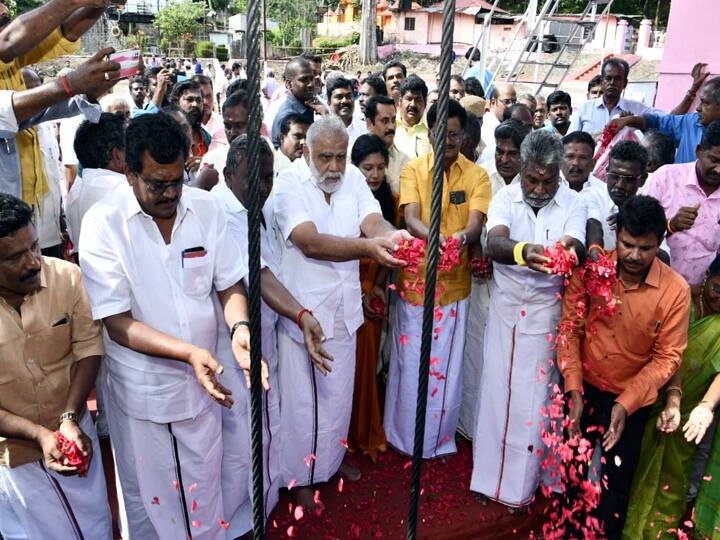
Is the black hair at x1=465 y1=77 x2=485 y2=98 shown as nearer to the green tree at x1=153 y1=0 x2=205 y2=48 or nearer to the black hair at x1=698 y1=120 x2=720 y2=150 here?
the black hair at x1=698 y1=120 x2=720 y2=150

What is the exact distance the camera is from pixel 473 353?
441cm

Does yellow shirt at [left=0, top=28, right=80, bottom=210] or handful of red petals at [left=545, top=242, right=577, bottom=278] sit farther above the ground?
yellow shirt at [left=0, top=28, right=80, bottom=210]

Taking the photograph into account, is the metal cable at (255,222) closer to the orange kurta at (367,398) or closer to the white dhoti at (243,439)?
the white dhoti at (243,439)

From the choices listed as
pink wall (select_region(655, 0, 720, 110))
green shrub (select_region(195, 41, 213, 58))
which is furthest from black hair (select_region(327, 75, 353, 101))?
green shrub (select_region(195, 41, 213, 58))

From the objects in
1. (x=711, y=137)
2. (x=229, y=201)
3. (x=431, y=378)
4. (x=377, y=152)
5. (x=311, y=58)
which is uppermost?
(x=311, y=58)

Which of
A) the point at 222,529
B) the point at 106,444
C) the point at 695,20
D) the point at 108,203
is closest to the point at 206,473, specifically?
the point at 222,529

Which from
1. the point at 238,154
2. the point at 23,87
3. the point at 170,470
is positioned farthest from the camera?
the point at 238,154

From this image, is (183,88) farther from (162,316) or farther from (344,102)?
(162,316)

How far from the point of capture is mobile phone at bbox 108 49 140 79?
9.32 feet

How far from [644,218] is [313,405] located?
6.63 feet

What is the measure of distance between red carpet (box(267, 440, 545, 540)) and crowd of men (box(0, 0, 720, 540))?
10 cm

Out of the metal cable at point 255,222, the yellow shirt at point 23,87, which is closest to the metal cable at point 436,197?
the metal cable at point 255,222

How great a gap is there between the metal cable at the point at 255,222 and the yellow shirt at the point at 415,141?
388cm

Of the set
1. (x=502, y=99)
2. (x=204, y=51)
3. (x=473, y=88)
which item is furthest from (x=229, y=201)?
(x=204, y=51)
